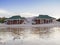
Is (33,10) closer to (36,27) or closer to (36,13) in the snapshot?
(36,13)

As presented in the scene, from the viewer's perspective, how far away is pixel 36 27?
14.4 ft

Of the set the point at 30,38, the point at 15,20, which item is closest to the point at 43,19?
the point at 15,20

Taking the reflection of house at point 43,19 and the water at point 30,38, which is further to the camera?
the reflection of house at point 43,19

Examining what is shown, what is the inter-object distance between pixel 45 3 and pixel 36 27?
80 cm

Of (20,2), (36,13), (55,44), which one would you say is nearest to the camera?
(55,44)

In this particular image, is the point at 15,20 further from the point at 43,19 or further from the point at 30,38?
the point at 30,38

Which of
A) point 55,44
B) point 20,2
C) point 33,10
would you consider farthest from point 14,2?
point 55,44

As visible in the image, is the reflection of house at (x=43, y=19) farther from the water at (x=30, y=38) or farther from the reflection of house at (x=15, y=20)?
the water at (x=30, y=38)

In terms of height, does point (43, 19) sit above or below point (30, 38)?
above

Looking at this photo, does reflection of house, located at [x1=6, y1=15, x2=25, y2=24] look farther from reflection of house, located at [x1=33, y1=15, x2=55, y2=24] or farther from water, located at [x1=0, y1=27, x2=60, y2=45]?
water, located at [x1=0, y1=27, x2=60, y2=45]

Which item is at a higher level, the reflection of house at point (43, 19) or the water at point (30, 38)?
the reflection of house at point (43, 19)

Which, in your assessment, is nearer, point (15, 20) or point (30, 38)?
point (30, 38)

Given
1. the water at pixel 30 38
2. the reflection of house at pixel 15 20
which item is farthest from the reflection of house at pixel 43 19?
the water at pixel 30 38

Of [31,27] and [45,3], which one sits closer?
[45,3]
